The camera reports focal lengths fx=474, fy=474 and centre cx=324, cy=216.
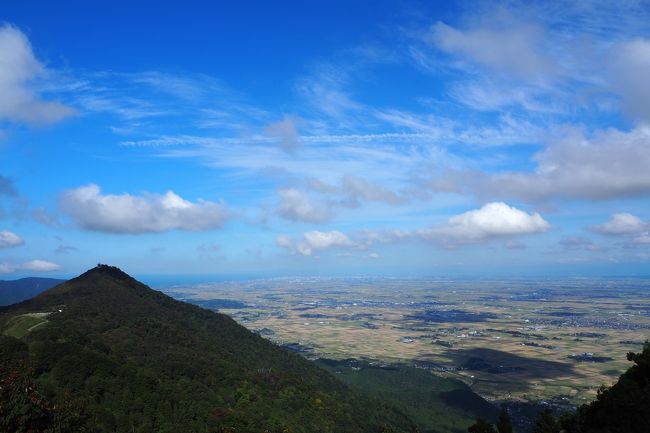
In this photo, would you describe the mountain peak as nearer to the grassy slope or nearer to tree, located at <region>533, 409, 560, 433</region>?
the grassy slope

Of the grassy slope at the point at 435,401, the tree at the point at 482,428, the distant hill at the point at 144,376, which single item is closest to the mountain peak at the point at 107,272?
the distant hill at the point at 144,376

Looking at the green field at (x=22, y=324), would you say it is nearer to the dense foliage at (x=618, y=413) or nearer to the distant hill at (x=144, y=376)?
the distant hill at (x=144, y=376)

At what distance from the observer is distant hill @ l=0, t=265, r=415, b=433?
240ft

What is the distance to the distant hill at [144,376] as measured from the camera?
2879 inches

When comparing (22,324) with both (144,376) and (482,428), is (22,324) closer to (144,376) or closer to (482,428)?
(144,376)

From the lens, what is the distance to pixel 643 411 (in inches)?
1827

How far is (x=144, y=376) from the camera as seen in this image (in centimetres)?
9144

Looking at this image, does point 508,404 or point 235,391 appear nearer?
point 235,391

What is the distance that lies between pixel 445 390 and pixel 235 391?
108 metres

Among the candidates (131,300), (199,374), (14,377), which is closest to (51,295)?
(131,300)

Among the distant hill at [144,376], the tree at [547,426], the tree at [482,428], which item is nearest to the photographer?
the tree at [482,428]

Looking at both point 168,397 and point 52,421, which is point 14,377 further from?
point 168,397

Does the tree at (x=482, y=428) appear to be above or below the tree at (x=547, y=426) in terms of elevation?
above

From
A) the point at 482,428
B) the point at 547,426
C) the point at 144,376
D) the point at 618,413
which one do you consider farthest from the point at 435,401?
the point at 618,413
